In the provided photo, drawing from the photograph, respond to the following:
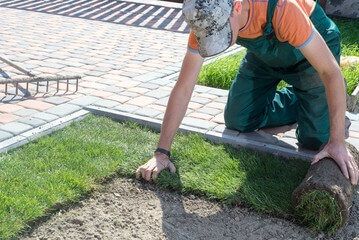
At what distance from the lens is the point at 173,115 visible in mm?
3854

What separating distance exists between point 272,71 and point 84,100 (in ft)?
5.81

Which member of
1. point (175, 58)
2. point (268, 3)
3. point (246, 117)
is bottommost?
point (175, 58)

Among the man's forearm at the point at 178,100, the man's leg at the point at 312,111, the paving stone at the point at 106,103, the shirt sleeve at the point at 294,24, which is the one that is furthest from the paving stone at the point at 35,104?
the shirt sleeve at the point at 294,24

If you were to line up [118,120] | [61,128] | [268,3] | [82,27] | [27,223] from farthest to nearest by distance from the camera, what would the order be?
[82,27] < [118,120] < [61,128] < [268,3] < [27,223]

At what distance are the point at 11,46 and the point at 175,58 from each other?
1993mm

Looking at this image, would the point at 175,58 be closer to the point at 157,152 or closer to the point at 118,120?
the point at 118,120

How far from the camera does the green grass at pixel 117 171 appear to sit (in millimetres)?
3369

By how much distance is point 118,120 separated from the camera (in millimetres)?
4797

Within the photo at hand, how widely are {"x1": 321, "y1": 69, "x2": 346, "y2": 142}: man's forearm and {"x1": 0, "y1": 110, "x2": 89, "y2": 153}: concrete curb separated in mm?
2078

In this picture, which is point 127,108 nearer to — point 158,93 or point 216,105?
point 158,93

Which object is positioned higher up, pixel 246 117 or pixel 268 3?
pixel 268 3

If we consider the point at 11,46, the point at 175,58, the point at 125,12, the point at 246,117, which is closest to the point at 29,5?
the point at 125,12

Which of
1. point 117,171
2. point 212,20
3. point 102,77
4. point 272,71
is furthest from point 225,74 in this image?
point 212,20

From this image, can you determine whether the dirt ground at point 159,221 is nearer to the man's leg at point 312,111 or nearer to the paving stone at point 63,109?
the man's leg at point 312,111
